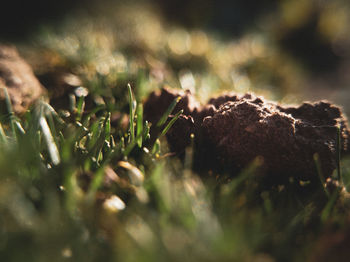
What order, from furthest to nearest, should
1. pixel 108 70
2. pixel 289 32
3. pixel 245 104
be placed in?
1. pixel 289 32
2. pixel 108 70
3. pixel 245 104

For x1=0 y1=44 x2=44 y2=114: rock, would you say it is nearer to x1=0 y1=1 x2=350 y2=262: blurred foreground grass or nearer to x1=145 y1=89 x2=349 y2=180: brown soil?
x1=0 y1=1 x2=350 y2=262: blurred foreground grass

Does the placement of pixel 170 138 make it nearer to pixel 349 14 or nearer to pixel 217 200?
pixel 217 200

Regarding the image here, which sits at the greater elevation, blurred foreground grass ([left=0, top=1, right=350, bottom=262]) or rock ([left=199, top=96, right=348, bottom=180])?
rock ([left=199, top=96, right=348, bottom=180])

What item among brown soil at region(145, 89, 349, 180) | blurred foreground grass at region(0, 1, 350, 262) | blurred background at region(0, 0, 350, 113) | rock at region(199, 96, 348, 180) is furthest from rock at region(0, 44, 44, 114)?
rock at region(199, 96, 348, 180)

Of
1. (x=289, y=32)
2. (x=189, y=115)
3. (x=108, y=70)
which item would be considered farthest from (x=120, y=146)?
(x=289, y=32)

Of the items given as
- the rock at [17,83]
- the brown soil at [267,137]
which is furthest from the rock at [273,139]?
the rock at [17,83]

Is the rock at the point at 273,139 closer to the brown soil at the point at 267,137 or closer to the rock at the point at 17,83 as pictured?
the brown soil at the point at 267,137

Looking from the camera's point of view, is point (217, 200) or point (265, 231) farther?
point (217, 200)

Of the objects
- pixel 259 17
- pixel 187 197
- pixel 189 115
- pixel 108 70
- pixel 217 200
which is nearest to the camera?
pixel 187 197
